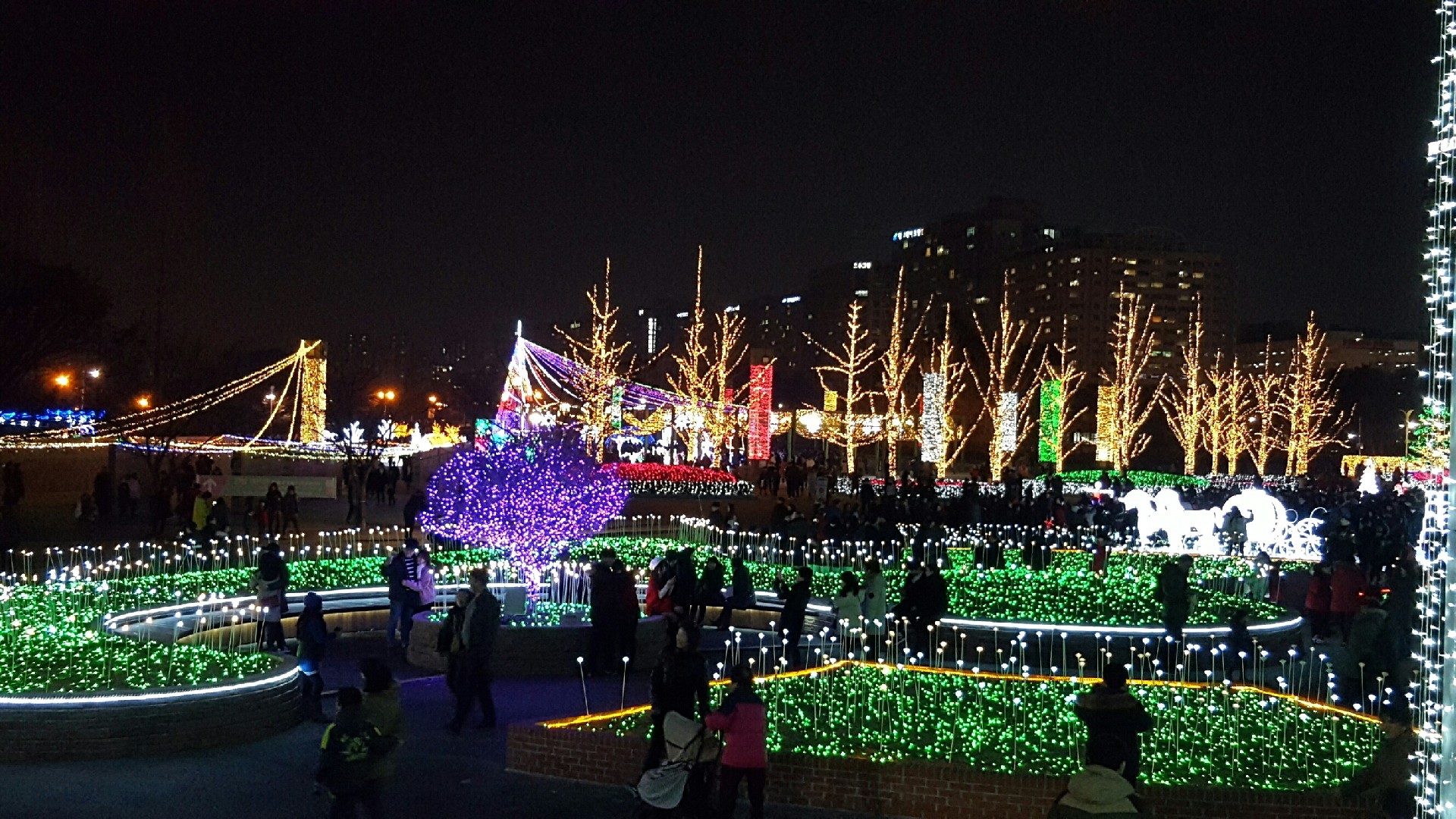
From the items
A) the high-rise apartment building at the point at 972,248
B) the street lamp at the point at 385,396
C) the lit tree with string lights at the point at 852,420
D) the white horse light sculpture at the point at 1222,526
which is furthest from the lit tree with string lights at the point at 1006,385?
the high-rise apartment building at the point at 972,248

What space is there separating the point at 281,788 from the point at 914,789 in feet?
15.2

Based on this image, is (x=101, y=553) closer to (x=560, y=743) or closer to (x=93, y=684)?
(x=93, y=684)

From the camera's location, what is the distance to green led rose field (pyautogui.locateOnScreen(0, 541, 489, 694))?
12062 mm

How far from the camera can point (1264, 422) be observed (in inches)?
2886

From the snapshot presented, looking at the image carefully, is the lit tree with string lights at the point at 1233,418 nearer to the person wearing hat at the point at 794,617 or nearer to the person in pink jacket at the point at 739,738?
the person wearing hat at the point at 794,617

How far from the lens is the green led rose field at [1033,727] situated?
1098 centimetres

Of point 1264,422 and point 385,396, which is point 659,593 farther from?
point 1264,422

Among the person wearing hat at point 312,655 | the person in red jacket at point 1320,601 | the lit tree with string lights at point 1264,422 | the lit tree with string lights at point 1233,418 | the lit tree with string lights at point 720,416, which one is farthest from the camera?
the lit tree with string lights at point 1264,422

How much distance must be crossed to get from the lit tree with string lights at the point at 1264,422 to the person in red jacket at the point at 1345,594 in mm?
51019

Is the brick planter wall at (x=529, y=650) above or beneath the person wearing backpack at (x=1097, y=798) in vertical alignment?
beneath

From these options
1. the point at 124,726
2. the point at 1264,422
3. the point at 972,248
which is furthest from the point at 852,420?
the point at 972,248

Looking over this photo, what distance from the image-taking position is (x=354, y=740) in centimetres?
805

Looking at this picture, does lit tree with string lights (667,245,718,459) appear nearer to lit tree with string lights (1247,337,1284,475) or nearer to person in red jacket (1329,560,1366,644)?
lit tree with string lights (1247,337,1284,475)

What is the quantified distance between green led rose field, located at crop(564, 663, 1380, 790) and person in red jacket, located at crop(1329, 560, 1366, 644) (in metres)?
5.00
